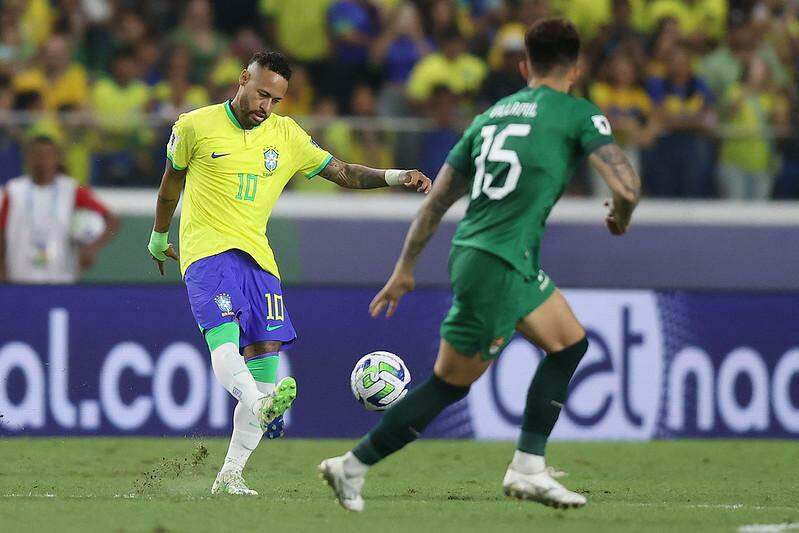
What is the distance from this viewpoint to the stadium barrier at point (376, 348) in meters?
11.6

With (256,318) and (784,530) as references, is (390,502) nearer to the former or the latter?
(256,318)

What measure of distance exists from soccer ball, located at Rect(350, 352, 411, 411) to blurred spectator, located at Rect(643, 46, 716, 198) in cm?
672

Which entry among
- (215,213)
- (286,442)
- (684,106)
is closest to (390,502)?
(215,213)

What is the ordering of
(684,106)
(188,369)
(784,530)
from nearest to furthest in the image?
(784,530)
(188,369)
(684,106)

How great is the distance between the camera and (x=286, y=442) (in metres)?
11.7

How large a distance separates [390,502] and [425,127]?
255 inches

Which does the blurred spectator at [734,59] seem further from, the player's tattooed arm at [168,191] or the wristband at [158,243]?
the player's tattooed arm at [168,191]

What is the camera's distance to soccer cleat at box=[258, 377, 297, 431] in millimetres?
7367

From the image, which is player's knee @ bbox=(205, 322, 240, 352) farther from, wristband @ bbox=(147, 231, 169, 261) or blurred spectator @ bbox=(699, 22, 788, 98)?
blurred spectator @ bbox=(699, 22, 788, 98)

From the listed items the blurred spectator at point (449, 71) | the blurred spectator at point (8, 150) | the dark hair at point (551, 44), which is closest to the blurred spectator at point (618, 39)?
the blurred spectator at point (449, 71)

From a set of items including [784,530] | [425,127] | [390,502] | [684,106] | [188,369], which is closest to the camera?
[784,530]

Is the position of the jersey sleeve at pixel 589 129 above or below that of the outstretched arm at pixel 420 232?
above

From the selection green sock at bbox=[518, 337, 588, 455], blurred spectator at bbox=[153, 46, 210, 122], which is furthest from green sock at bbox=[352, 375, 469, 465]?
blurred spectator at bbox=[153, 46, 210, 122]

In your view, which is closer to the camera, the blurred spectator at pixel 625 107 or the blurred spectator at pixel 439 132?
the blurred spectator at pixel 439 132
